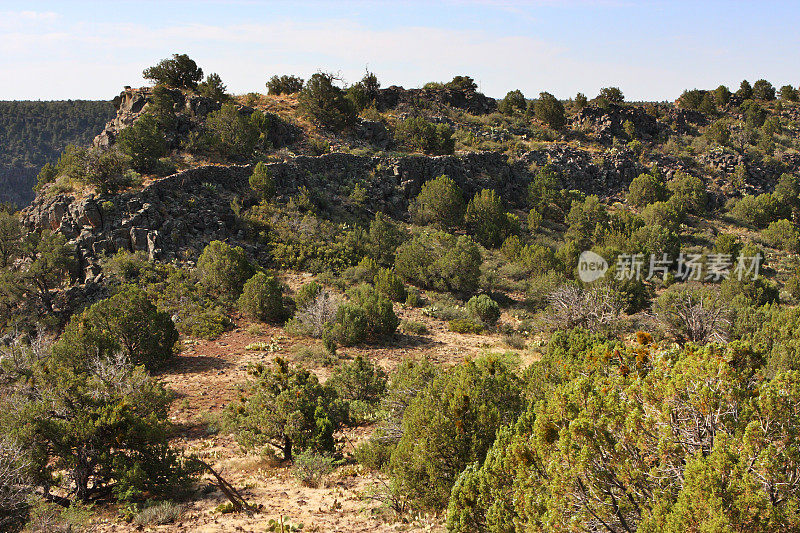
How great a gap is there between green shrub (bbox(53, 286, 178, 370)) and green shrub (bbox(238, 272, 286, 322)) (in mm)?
4121

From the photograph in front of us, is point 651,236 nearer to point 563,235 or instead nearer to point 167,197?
point 563,235

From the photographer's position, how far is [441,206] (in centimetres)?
3547

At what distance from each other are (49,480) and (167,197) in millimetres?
21554

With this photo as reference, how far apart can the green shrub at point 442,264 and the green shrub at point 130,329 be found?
1342 cm

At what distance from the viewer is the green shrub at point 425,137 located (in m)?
42.7

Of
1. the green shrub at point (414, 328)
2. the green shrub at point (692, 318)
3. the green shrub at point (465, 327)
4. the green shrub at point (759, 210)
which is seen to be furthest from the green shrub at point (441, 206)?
the green shrub at point (759, 210)

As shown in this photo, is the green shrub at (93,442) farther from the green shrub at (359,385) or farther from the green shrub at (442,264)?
the green shrub at (442,264)

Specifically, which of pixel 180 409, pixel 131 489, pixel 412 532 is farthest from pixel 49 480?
pixel 412 532

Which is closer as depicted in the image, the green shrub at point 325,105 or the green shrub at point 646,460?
the green shrub at point 646,460

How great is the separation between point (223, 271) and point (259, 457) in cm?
1351

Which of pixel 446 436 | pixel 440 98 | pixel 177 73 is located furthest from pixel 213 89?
pixel 446 436

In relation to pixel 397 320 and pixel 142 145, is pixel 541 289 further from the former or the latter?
pixel 142 145

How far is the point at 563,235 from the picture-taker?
125ft

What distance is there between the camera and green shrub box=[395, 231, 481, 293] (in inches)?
1037
